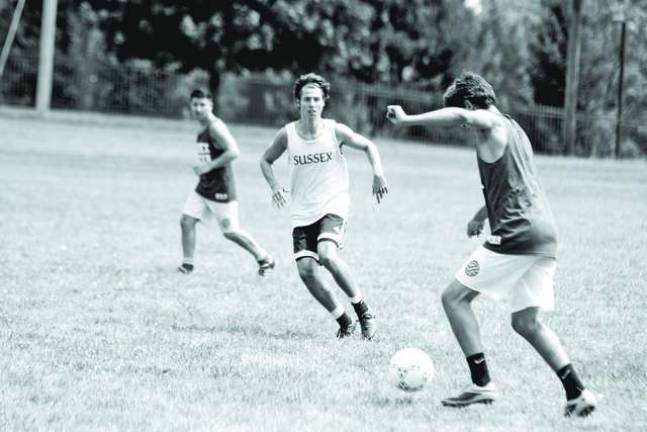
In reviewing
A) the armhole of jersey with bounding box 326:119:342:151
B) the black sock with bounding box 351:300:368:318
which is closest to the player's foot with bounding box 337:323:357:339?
the black sock with bounding box 351:300:368:318

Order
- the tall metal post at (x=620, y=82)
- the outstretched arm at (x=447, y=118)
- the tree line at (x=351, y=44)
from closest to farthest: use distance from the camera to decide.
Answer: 1. the outstretched arm at (x=447, y=118)
2. the tall metal post at (x=620, y=82)
3. the tree line at (x=351, y=44)

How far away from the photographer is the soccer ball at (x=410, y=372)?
534 cm

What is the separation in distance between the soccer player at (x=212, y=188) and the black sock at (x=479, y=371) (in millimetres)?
4708

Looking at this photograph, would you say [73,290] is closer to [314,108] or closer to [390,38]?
[314,108]

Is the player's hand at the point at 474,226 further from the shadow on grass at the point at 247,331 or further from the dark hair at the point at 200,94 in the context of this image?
the dark hair at the point at 200,94

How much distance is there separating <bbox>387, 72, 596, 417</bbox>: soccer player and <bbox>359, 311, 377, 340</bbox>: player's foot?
1817 mm

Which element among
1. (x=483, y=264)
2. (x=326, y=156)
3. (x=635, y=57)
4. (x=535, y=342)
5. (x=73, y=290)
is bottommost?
(x=73, y=290)

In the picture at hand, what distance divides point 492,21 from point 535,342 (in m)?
39.1

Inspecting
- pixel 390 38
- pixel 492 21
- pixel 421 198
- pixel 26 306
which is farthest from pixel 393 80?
pixel 26 306

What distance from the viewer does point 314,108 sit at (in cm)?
701

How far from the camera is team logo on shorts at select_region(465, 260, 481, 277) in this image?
205 inches

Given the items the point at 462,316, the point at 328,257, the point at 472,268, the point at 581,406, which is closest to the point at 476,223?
the point at 472,268

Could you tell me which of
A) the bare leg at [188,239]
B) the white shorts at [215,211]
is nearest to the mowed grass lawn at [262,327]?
the bare leg at [188,239]

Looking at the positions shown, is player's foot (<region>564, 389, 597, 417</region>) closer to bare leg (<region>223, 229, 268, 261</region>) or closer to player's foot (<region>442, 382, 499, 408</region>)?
player's foot (<region>442, 382, 499, 408</region>)
